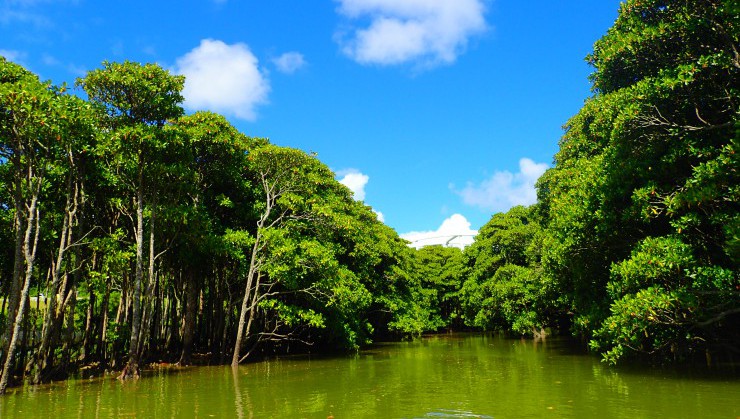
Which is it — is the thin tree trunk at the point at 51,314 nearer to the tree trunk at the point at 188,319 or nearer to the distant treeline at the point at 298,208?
the distant treeline at the point at 298,208

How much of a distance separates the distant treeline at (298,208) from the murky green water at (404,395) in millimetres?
1359

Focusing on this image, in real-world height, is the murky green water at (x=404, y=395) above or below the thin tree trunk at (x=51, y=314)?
below

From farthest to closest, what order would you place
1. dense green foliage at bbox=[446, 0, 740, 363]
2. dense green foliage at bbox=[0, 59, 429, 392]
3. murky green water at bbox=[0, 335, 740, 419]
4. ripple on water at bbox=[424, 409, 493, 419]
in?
dense green foliage at bbox=[0, 59, 429, 392], dense green foliage at bbox=[446, 0, 740, 363], murky green water at bbox=[0, 335, 740, 419], ripple on water at bbox=[424, 409, 493, 419]

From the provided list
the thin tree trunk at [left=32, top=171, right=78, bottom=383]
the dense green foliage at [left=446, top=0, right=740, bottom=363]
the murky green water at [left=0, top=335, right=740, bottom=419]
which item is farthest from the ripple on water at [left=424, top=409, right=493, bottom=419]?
the thin tree trunk at [left=32, top=171, right=78, bottom=383]

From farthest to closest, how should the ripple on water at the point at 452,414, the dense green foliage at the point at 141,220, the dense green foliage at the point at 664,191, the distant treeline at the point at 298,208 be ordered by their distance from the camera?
the dense green foliage at the point at 141,220 → the distant treeline at the point at 298,208 → the dense green foliage at the point at 664,191 → the ripple on water at the point at 452,414

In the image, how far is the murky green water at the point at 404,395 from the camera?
978cm

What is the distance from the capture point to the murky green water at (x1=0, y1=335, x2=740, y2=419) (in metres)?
9.78

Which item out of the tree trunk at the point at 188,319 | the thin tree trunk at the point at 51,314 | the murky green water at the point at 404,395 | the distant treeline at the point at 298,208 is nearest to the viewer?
the murky green water at the point at 404,395

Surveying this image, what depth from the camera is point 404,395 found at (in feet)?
41.0

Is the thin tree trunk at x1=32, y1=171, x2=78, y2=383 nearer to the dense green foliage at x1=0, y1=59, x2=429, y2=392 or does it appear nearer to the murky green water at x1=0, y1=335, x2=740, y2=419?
Answer: the dense green foliage at x1=0, y1=59, x2=429, y2=392

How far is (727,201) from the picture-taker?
11.0 metres

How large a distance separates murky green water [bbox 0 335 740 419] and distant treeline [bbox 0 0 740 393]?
1.36 m

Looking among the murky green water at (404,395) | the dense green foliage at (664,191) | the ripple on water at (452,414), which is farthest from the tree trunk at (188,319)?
the dense green foliage at (664,191)

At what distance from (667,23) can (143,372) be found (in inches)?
891
